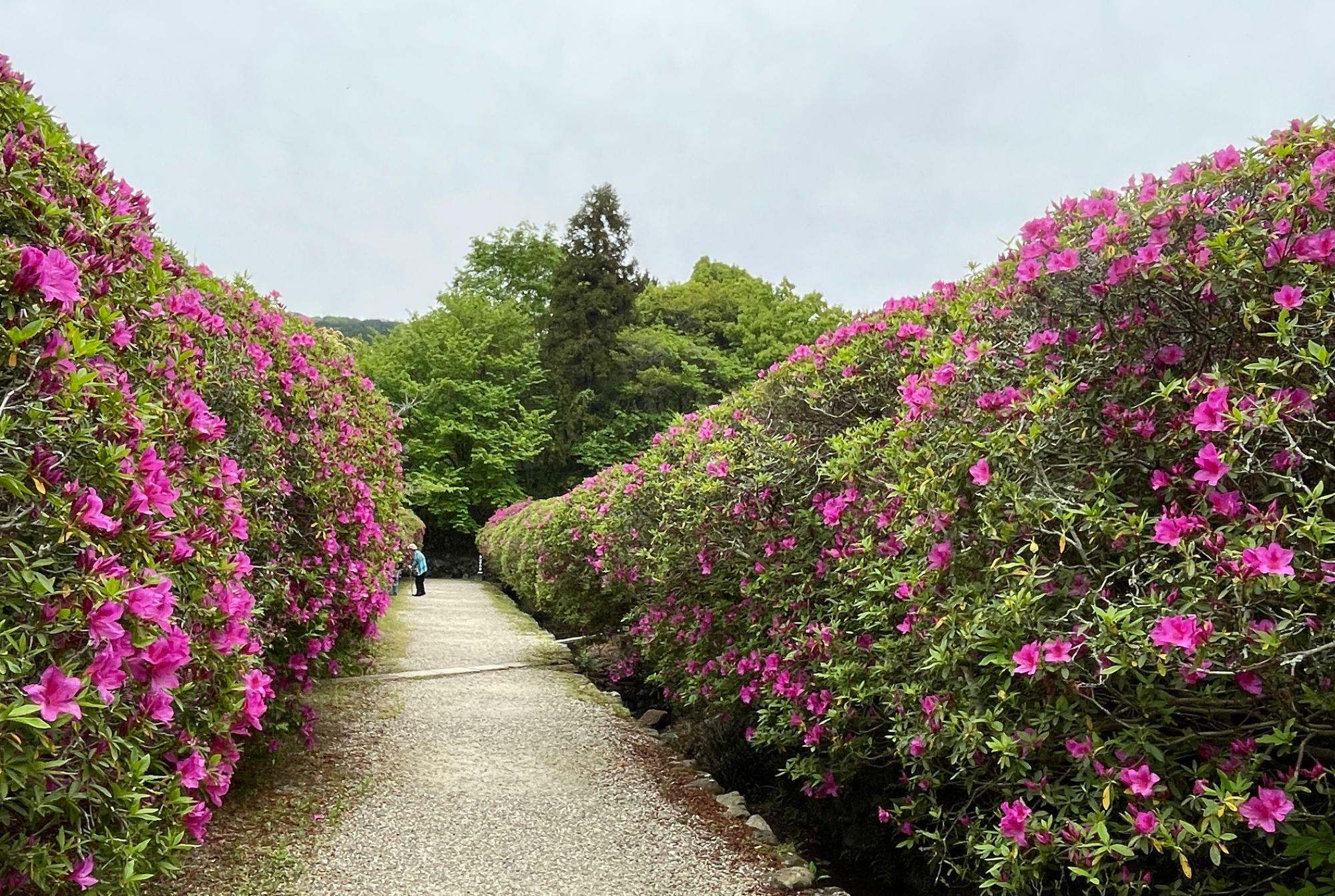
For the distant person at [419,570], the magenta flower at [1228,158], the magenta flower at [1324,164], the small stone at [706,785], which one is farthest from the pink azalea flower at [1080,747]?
the distant person at [419,570]

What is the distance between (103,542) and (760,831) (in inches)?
118

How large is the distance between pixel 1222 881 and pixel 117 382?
272cm

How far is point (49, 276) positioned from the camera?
1590 mm

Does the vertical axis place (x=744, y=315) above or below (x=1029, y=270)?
above

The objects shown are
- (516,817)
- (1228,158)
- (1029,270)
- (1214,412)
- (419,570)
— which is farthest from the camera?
(419,570)

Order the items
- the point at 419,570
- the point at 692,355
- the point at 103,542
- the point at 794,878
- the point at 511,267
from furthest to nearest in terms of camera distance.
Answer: the point at 511,267 < the point at 692,355 < the point at 419,570 < the point at 794,878 < the point at 103,542

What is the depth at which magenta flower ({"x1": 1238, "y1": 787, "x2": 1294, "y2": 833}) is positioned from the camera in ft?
4.79

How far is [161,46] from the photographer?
527cm

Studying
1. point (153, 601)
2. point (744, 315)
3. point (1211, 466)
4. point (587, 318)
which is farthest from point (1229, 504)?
point (744, 315)

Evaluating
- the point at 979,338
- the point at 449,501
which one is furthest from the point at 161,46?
the point at 449,501

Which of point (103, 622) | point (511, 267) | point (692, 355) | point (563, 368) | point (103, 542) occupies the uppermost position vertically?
point (511, 267)

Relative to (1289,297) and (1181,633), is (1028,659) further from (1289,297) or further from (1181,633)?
(1289,297)

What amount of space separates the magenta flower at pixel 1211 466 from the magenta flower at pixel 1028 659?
49 centimetres

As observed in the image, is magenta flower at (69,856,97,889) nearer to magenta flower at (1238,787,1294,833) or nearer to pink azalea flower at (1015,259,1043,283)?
magenta flower at (1238,787,1294,833)
